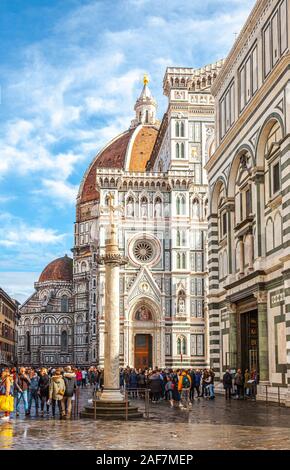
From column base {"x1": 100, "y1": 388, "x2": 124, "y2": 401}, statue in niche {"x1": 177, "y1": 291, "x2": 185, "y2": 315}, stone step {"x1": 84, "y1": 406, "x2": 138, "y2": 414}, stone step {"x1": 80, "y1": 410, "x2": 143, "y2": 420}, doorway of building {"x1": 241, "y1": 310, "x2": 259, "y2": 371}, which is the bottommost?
stone step {"x1": 80, "y1": 410, "x2": 143, "y2": 420}

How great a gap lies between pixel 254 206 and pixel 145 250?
126ft

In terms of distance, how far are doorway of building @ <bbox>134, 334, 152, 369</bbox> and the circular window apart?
6.54m

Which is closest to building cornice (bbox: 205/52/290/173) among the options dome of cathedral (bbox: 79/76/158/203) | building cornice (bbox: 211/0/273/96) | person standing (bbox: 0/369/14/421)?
building cornice (bbox: 211/0/273/96)

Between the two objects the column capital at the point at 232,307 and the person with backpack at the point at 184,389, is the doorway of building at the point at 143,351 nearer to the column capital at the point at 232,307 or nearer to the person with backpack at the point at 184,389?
the column capital at the point at 232,307

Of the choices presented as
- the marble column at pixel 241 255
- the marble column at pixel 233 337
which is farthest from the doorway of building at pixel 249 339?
the marble column at pixel 241 255

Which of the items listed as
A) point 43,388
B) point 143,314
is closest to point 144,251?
point 143,314

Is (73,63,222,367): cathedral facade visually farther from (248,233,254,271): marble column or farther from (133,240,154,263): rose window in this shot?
(248,233,254,271): marble column

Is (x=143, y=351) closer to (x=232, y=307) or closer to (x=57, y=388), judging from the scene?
(x=232, y=307)

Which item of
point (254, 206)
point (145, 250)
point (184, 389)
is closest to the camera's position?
point (184, 389)

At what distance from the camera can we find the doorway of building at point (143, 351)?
64375mm

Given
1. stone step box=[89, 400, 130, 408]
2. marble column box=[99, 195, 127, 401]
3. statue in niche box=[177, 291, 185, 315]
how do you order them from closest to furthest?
stone step box=[89, 400, 130, 408]
marble column box=[99, 195, 127, 401]
statue in niche box=[177, 291, 185, 315]

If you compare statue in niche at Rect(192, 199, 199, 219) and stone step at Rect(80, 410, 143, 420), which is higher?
statue in niche at Rect(192, 199, 199, 219)

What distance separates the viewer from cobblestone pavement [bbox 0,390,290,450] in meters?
13.6

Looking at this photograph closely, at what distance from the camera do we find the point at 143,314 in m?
64.9
